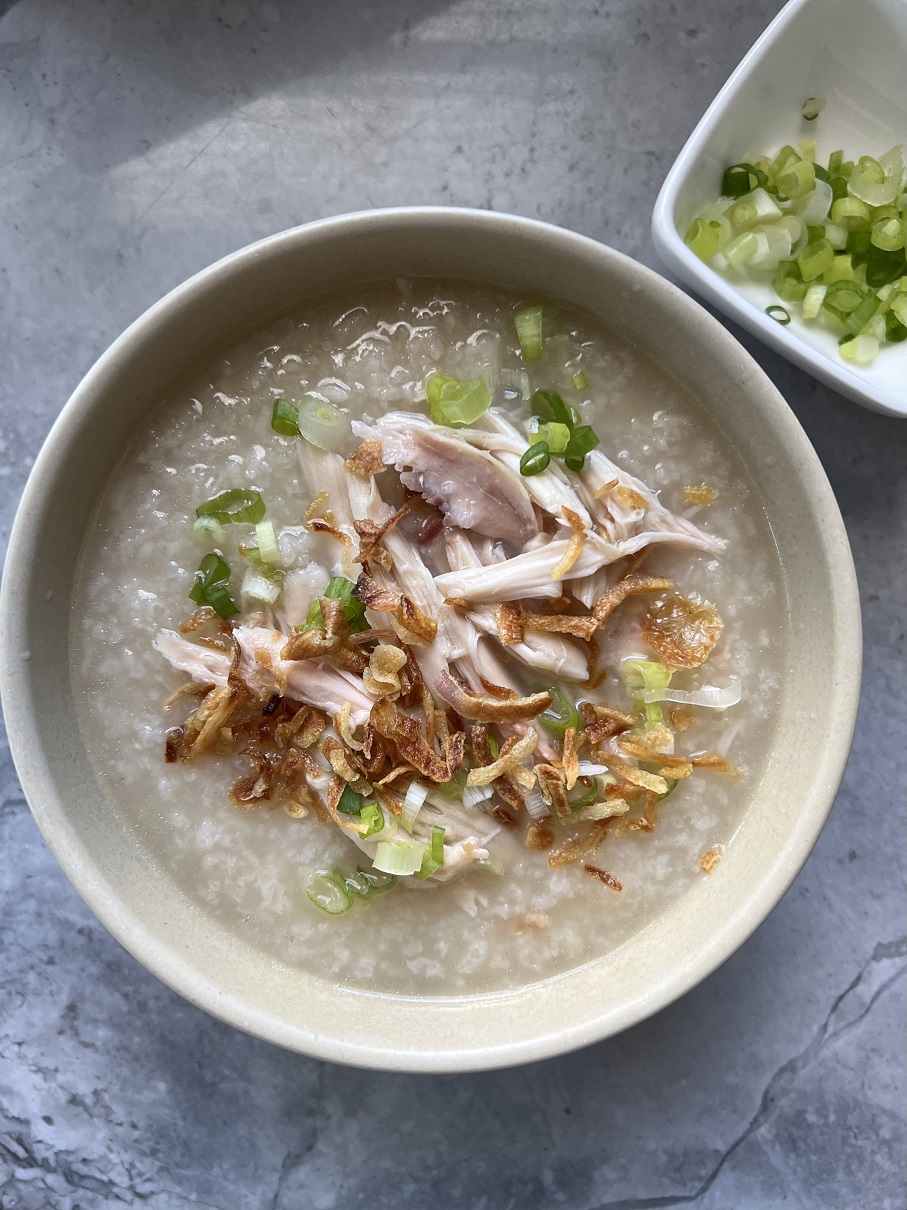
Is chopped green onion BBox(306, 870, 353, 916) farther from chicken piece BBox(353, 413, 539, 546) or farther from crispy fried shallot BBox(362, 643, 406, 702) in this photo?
chicken piece BBox(353, 413, 539, 546)

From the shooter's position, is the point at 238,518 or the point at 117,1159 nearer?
the point at 238,518

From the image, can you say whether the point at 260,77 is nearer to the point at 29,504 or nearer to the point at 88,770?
the point at 29,504

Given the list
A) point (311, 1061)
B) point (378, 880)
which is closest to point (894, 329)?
point (378, 880)

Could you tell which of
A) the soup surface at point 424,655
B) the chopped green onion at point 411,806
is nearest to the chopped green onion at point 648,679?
the soup surface at point 424,655

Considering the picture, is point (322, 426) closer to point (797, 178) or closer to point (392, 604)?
point (392, 604)

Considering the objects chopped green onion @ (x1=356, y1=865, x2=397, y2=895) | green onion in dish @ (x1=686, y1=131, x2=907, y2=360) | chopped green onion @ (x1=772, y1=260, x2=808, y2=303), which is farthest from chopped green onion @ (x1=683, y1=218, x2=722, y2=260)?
chopped green onion @ (x1=356, y1=865, x2=397, y2=895)

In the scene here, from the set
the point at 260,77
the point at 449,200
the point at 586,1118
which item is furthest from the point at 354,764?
the point at 260,77
